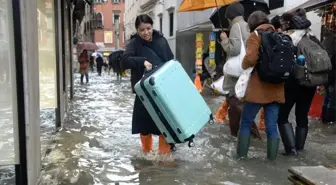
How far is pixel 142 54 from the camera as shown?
4.30 meters

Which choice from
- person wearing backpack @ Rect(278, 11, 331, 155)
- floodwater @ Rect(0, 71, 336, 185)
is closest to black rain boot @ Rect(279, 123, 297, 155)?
person wearing backpack @ Rect(278, 11, 331, 155)

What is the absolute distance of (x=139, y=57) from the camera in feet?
13.7

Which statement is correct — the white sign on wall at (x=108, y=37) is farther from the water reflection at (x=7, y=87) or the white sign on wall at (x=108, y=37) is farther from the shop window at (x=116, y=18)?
the water reflection at (x=7, y=87)

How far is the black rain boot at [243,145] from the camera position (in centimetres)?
439

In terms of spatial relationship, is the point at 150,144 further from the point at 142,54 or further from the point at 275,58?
the point at 275,58

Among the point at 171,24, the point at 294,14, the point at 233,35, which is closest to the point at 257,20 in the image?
the point at 233,35

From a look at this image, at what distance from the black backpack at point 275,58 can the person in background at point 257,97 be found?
2.9 inches

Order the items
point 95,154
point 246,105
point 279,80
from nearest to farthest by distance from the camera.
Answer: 1. point 279,80
2. point 246,105
3. point 95,154

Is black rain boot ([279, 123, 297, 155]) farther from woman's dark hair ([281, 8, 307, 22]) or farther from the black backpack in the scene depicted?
woman's dark hair ([281, 8, 307, 22])

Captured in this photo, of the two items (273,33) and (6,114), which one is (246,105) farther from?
(6,114)

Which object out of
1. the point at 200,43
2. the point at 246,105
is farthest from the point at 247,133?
the point at 200,43

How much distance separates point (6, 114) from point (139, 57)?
162 cm

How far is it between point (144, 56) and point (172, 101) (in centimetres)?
79

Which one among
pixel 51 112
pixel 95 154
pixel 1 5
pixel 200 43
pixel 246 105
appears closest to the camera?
pixel 1 5
